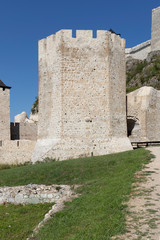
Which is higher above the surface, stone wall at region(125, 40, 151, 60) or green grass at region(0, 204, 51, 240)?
stone wall at region(125, 40, 151, 60)

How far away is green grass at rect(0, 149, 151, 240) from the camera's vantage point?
5330 mm

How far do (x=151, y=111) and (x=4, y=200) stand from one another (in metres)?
13.3

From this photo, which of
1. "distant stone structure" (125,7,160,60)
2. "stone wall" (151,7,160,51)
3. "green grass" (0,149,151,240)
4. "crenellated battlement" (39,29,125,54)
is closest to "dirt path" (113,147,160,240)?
"green grass" (0,149,151,240)

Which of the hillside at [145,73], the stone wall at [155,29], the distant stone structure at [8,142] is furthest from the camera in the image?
the stone wall at [155,29]

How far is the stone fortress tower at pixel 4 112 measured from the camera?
23.9 metres

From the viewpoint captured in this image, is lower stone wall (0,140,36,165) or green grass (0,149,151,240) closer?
green grass (0,149,151,240)

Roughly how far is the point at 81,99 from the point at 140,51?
41.7 m

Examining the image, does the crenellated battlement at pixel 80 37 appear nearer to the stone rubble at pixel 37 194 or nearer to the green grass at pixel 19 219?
the stone rubble at pixel 37 194

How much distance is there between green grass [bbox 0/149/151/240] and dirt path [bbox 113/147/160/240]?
0.19 meters

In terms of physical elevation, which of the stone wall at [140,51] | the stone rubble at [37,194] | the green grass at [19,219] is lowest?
the green grass at [19,219]

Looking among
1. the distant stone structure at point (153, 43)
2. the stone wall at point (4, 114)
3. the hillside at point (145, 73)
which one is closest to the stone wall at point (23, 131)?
the stone wall at point (4, 114)

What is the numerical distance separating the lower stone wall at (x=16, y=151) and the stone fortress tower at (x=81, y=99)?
3.28 m

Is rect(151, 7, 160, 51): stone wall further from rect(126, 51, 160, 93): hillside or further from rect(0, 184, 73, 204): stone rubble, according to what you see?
rect(0, 184, 73, 204): stone rubble

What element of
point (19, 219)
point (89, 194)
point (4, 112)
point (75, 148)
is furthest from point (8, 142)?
point (89, 194)
